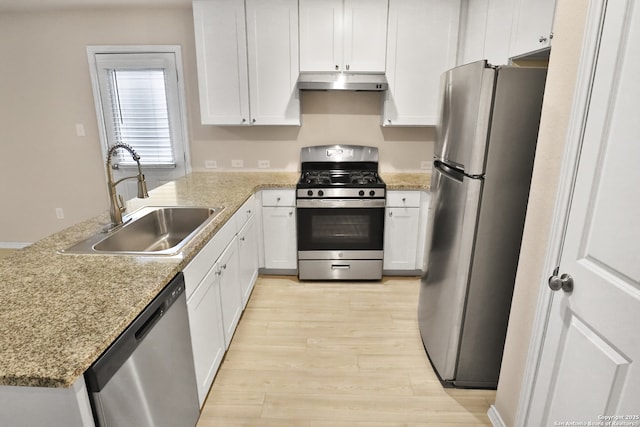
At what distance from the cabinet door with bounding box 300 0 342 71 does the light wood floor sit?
197 centimetres

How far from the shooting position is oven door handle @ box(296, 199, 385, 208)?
290 cm

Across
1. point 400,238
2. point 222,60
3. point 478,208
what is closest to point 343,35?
point 222,60

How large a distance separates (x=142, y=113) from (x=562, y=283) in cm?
360

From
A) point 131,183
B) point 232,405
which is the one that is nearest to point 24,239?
point 131,183

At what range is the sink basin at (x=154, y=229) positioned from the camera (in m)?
1.69

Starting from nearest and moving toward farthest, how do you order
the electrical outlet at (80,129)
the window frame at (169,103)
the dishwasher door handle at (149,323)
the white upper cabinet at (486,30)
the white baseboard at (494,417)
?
the dishwasher door handle at (149,323), the white baseboard at (494,417), the white upper cabinet at (486,30), the window frame at (169,103), the electrical outlet at (80,129)

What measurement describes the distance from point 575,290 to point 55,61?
445cm

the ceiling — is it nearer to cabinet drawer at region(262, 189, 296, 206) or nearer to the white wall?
the white wall

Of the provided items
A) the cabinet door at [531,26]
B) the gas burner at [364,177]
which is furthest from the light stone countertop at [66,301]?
the cabinet door at [531,26]

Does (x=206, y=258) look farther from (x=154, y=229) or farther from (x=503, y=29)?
(x=503, y=29)

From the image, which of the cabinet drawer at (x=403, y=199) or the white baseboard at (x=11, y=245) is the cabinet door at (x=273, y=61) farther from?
the white baseboard at (x=11, y=245)

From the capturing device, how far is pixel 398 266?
315cm

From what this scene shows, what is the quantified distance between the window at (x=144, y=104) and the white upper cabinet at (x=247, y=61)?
0.49 metres

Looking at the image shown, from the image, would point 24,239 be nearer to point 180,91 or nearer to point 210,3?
point 180,91
